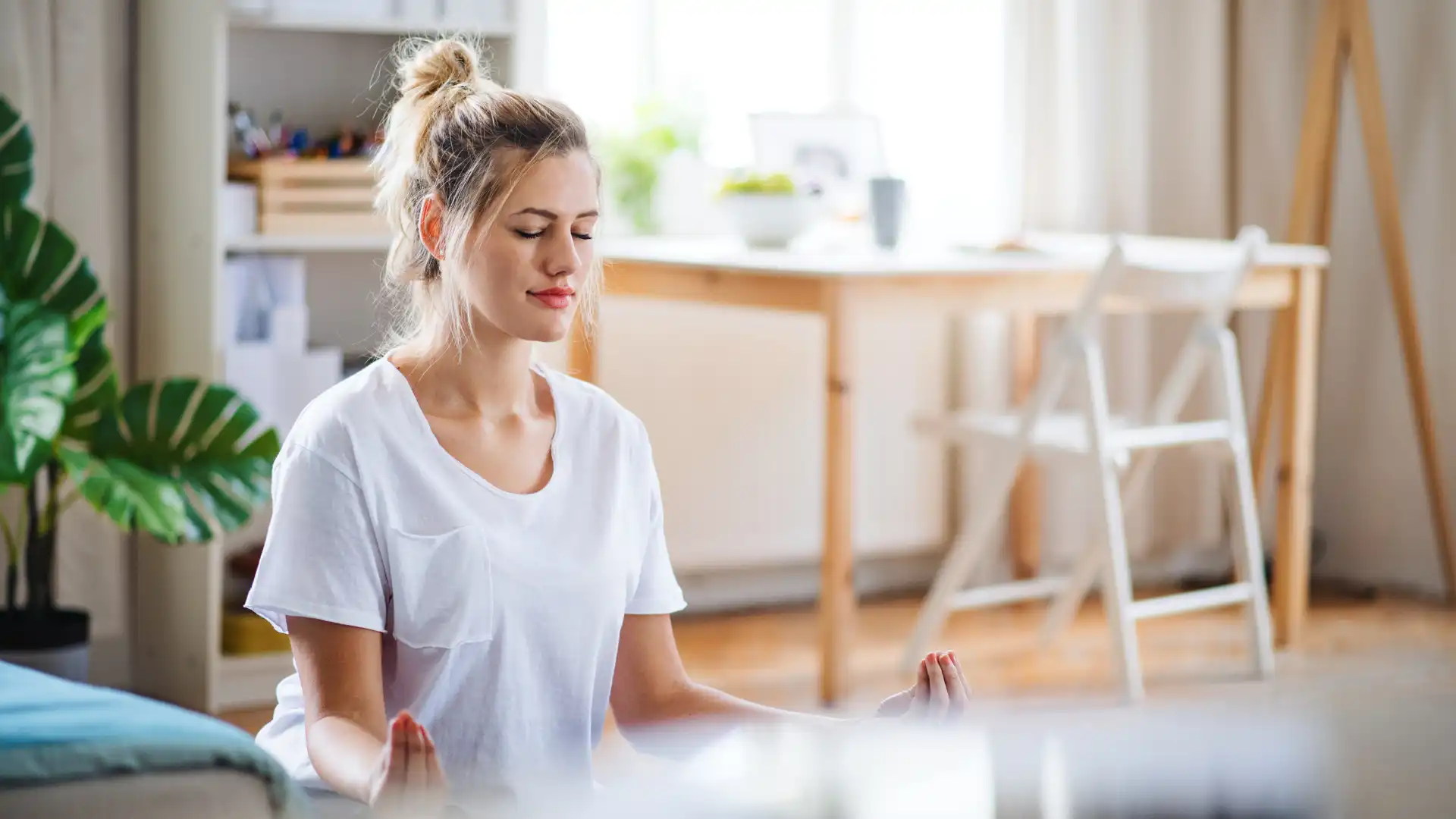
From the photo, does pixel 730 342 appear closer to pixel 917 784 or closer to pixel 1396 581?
pixel 1396 581

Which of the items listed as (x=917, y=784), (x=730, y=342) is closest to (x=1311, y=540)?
(x=730, y=342)

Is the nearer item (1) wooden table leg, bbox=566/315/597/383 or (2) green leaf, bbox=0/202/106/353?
(2) green leaf, bbox=0/202/106/353

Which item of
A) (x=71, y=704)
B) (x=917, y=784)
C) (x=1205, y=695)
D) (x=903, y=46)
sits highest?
(x=903, y=46)

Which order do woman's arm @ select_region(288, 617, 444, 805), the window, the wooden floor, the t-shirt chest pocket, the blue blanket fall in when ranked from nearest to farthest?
1. the blue blanket
2. woman's arm @ select_region(288, 617, 444, 805)
3. the t-shirt chest pocket
4. the wooden floor
5. the window

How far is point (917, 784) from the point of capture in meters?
0.43

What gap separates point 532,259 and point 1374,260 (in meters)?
3.19

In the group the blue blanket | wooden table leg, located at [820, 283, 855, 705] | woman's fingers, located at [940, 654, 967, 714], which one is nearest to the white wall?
wooden table leg, located at [820, 283, 855, 705]

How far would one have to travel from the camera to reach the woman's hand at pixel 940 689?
1.06 m

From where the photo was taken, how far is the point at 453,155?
136cm

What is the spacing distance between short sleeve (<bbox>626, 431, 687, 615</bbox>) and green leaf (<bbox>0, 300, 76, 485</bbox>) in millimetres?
1361

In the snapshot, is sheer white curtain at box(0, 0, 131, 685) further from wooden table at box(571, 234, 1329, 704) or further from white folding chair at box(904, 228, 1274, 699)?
white folding chair at box(904, 228, 1274, 699)

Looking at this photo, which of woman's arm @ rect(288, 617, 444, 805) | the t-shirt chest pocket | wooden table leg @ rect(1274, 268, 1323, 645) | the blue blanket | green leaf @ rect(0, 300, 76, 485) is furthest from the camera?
wooden table leg @ rect(1274, 268, 1323, 645)

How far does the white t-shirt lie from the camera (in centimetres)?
124

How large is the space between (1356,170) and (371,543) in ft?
11.0
